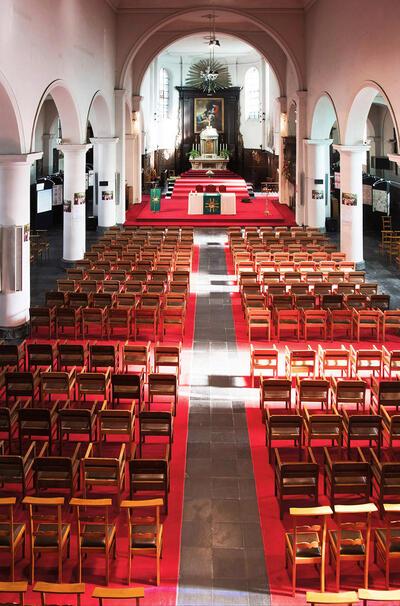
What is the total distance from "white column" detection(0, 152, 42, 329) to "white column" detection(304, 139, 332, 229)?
17045mm

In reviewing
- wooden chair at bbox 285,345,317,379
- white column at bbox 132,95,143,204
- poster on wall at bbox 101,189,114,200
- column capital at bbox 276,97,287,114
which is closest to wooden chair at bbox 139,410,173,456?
wooden chair at bbox 285,345,317,379

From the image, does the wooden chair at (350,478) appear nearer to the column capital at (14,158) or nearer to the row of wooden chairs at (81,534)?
the row of wooden chairs at (81,534)

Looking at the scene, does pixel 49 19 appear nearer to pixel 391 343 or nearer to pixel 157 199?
pixel 391 343

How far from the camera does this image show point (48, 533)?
864 centimetres

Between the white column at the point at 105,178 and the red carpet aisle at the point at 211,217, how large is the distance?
7.18 ft

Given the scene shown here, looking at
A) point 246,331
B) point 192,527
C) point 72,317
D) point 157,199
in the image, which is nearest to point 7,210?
point 72,317

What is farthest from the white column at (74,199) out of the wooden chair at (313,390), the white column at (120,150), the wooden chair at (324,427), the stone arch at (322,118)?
the wooden chair at (324,427)

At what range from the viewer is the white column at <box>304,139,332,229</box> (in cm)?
3328

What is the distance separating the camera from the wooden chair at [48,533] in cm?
846

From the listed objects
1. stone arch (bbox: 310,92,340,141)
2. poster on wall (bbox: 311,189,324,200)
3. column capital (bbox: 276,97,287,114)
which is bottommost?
poster on wall (bbox: 311,189,324,200)

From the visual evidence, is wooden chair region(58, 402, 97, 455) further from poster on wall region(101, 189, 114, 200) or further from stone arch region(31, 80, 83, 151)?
poster on wall region(101, 189, 114, 200)

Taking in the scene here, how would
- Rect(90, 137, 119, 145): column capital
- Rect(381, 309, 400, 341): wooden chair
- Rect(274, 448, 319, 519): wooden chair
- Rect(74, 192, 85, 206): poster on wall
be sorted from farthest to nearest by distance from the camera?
Rect(90, 137, 119, 145): column capital → Rect(74, 192, 85, 206): poster on wall → Rect(381, 309, 400, 341): wooden chair → Rect(274, 448, 319, 519): wooden chair

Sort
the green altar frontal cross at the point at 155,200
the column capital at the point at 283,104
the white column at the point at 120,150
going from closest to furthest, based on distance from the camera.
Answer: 1. the white column at the point at 120,150
2. the green altar frontal cross at the point at 155,200
3. the column capital at the point at 283,104

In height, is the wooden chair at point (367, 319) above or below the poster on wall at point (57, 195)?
below
